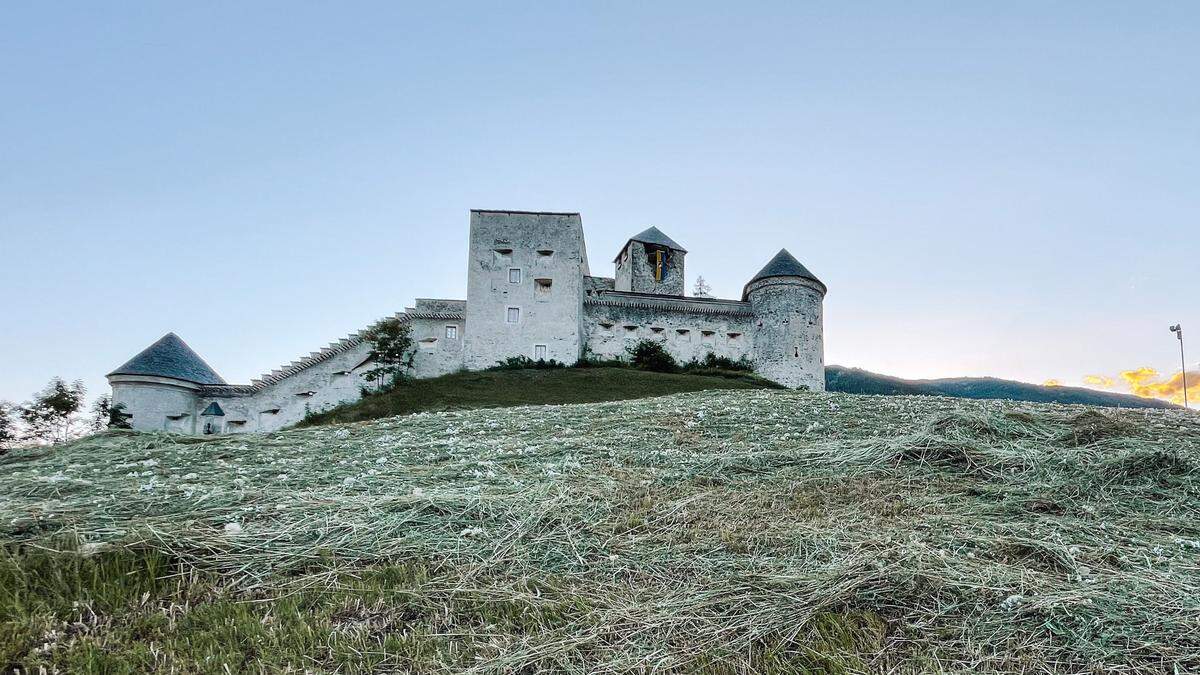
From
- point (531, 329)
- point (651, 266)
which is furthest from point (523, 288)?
point (651, 266)

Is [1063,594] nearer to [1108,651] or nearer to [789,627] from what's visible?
[1108,651]

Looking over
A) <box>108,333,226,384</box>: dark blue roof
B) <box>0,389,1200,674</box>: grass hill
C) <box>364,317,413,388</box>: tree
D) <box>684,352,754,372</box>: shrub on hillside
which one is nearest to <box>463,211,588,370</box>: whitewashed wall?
<box>364,317,413,388</box>: tree

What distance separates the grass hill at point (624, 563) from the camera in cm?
256

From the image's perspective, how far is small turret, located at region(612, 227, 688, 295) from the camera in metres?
40.5

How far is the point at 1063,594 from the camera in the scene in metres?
2.79

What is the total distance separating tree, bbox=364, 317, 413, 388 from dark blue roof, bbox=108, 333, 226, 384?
301 inches

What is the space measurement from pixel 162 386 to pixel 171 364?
1.17 meters

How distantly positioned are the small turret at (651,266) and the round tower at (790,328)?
25.2 ft

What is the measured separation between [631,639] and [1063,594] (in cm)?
191

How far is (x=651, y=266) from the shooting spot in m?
41.0

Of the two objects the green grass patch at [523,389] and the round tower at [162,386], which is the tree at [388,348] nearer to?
the green grass patch at [523,389]

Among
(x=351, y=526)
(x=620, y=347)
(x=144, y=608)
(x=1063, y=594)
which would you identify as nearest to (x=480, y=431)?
(x=351, y=526)

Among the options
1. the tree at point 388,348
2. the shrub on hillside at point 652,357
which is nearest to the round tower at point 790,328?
the shrub on hillside at point 652,357

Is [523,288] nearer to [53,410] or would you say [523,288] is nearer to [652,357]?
[652,357]
